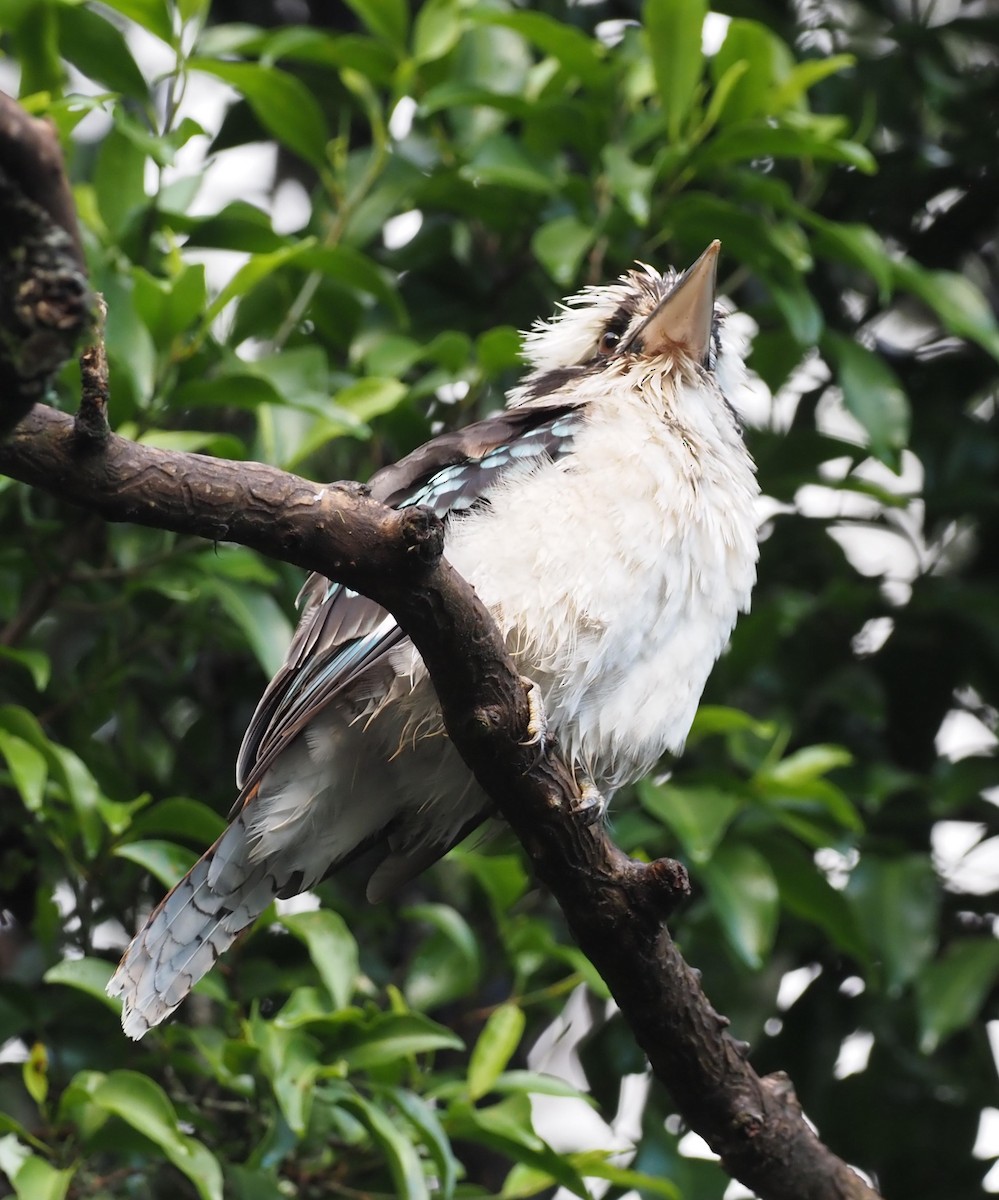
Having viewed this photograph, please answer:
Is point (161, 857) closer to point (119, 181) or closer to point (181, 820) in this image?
point (181, 820)

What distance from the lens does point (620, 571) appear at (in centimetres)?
342

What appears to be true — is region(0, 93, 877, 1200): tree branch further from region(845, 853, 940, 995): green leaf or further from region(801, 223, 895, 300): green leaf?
region(801, 223, 895, 300): green leaf

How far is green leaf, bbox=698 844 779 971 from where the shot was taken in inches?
150

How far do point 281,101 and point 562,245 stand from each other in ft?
2.75

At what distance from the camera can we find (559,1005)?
421 centimetres

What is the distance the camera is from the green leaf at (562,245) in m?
3.94

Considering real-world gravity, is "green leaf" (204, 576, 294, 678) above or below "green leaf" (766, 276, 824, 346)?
below

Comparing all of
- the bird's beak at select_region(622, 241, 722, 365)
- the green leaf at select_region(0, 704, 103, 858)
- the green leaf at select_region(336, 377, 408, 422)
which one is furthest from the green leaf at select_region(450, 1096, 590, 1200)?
the bird's beak at select_region(622, 241, 722, 365)

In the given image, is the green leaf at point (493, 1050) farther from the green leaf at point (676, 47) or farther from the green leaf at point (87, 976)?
the green leaf at point (676, 47)

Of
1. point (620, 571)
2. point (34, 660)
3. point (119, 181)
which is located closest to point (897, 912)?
point (620, 571)

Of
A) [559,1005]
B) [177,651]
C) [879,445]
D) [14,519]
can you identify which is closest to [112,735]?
[177,651]

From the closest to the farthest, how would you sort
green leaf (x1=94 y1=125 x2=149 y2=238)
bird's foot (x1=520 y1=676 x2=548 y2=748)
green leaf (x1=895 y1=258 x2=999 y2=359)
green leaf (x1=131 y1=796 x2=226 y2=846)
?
bird's foot (x1=520 y1=676 x2=548 y2=748), green leaf (x1=131 y1=796 x2=226 y2=846), green leaf (x1=94 y1=125 x2=149 y2=238), green leaf (x1=895 y1=258 x2=999 y2=359)

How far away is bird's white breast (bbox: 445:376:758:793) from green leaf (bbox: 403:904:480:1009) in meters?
0.54

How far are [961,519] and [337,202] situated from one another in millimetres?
2349
